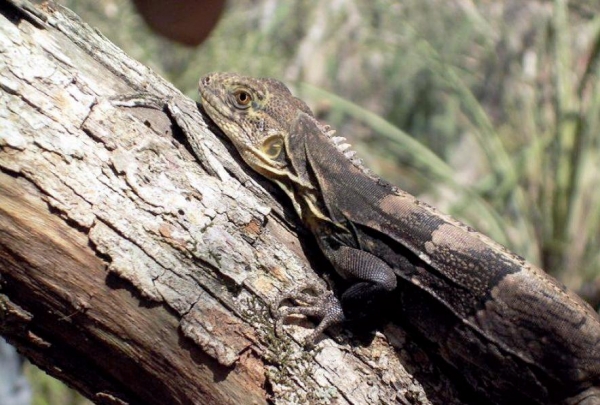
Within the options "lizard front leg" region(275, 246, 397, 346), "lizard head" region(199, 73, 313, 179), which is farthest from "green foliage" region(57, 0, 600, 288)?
"lizard front leg" region(275, 246, 397, 346)

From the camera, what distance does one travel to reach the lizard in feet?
10.9

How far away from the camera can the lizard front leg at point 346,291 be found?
10.2ft

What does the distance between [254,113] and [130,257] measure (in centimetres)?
150

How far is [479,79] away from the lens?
8500mm

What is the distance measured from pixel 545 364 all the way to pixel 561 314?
0.90ft

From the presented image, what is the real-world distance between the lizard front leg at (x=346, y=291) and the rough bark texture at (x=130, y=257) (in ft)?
0.27

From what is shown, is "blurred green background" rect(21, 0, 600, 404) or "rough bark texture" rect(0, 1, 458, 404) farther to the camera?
"blurred green background" rect(21, 0, 600, 404)

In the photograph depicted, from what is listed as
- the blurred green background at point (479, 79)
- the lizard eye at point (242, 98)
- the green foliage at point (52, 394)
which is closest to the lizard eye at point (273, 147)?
the lizard eye at point (242, 98)

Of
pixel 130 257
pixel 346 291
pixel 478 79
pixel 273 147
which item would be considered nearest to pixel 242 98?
pixel 273 147

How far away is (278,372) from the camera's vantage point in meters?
2.92

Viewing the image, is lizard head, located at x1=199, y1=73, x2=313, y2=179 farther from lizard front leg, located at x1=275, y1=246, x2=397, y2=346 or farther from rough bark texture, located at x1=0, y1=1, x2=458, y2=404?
lizard front leg, located at x1=275, y1=246, x2=397, y2=346

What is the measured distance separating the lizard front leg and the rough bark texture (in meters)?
0.08

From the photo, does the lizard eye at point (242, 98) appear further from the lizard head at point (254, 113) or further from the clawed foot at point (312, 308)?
the clawed foot at point (312, 308)

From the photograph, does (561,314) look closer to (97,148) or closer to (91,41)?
(97,148)
